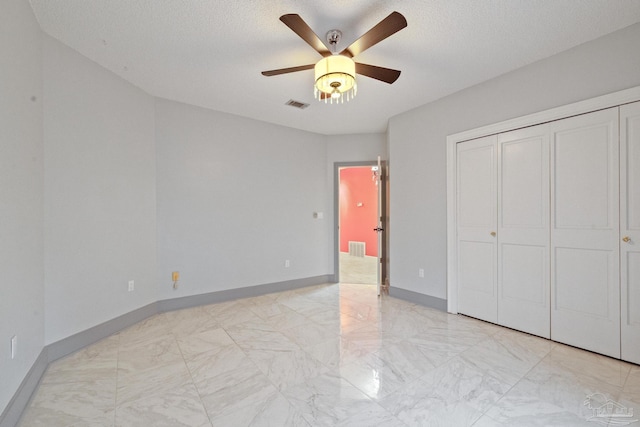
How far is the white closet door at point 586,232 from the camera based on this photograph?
7.30 ft

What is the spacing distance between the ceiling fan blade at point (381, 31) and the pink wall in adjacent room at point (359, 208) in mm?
5471

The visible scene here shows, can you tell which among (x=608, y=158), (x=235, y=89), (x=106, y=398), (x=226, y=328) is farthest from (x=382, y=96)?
(x=106, y=398)

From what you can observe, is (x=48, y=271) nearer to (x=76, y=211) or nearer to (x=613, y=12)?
(x=76, y=211)

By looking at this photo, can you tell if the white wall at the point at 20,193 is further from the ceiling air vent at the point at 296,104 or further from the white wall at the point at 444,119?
the white wall at the point at 444,119

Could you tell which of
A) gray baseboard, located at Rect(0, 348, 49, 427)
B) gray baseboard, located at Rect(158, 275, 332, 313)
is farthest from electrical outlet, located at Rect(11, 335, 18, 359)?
gray baseboard, located at Rect(158, 275, 332, 313)

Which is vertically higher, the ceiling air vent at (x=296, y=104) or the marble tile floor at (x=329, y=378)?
the ceiling air vent at (x=296, y=104)

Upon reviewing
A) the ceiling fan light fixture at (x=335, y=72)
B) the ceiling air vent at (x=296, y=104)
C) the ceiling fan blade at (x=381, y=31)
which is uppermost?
the ceiling air vent at (x=296, y=104)

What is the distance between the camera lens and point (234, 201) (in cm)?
398

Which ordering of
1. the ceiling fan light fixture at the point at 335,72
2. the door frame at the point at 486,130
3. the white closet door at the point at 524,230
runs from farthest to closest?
the white closet door at the point at 524,230
the door frame at the point at 486,130
the ceiling fan light fixture at the point at 335,72

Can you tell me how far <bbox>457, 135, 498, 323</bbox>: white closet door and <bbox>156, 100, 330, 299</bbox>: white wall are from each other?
2.27m

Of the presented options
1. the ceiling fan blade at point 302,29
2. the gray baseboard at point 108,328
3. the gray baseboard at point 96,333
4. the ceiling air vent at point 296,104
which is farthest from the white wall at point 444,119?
the gray baseboard at point 96,333

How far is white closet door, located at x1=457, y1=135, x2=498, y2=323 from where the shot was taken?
2988 millimetres

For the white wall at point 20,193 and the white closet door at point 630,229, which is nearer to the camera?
the white wall at point 20,193

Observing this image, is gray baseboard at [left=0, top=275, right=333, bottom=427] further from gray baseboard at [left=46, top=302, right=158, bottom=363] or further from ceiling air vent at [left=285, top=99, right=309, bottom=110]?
ceiling air vent at [left=285, top=99, right=309, bottom=110]
